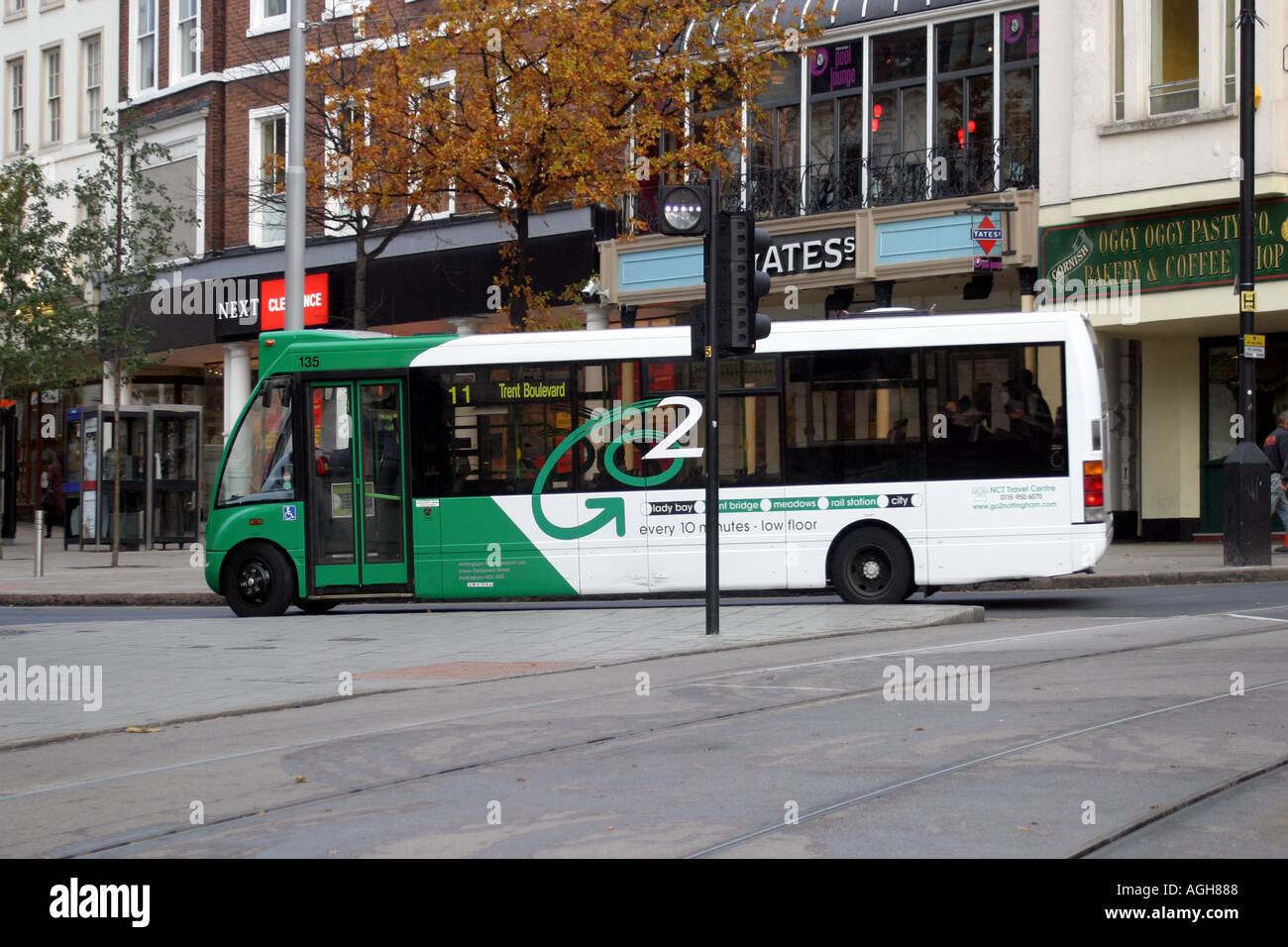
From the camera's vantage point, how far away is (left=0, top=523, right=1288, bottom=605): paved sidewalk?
19438 millimetres

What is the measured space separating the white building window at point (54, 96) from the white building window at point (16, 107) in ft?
3.67

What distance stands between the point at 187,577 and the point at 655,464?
34.6ft

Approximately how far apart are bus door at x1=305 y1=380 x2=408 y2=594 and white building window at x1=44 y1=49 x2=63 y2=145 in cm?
2904

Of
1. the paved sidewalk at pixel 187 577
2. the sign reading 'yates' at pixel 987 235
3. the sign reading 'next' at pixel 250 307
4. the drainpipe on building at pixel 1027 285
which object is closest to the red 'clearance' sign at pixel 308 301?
the sign reading 'next' at pixel 250 307

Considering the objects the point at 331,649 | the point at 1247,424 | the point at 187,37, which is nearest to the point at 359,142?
the point at 331,649

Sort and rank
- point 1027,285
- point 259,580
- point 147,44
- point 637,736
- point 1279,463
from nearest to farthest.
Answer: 1. point 637,736
2. point 259,580
3. point 1279,463
4. point 1027,285
5. point 147,44

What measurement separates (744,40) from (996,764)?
17616 mm

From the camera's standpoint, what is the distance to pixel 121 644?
14.4m

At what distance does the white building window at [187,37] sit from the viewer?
126 ft

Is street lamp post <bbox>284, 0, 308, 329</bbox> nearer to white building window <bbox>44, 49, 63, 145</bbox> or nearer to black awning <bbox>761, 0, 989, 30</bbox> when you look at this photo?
black awning <bbox>761, 0, 989, 30</bbox>

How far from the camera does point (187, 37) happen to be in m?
38.8

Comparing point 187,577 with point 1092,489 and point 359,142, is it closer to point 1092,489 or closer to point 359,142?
point 359,142
